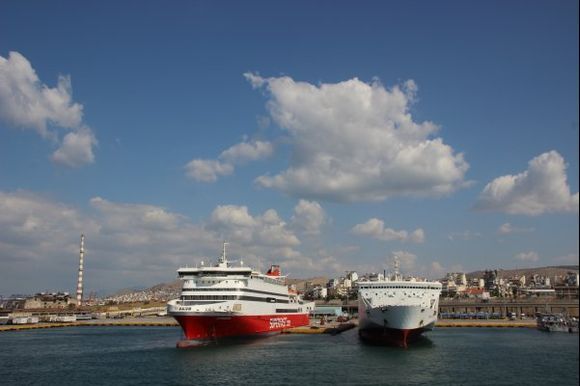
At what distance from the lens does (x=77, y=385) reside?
44.9 metres

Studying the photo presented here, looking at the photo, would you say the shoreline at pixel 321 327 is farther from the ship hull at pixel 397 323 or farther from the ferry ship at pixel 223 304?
the ship hull at pixel 397 323

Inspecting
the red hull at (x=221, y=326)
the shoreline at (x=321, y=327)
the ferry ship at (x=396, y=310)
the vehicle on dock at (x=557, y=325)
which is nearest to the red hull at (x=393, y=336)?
the ferry ship at (x=396, y=310)

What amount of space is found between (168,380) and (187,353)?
16.4 meters

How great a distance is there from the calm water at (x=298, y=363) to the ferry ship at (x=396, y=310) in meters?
2.31

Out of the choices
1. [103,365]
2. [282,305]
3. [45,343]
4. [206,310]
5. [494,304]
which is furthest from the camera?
[494,304]

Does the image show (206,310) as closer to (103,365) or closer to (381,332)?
(103,365)

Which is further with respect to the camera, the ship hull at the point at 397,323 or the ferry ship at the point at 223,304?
the ferry ship at the point at 223,304

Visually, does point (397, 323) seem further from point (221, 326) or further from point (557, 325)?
point (557, 325)

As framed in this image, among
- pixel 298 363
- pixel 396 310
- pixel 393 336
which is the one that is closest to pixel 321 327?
pixel 393 336

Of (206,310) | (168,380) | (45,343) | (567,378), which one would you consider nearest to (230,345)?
(206,310)

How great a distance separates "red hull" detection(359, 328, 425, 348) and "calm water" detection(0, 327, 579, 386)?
1.88 meters

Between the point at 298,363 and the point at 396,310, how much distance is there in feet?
52.0

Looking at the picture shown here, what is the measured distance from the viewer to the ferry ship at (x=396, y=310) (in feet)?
211

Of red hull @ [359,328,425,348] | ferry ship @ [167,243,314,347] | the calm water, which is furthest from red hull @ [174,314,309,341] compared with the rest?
red hull @ [359,328,425,348]
